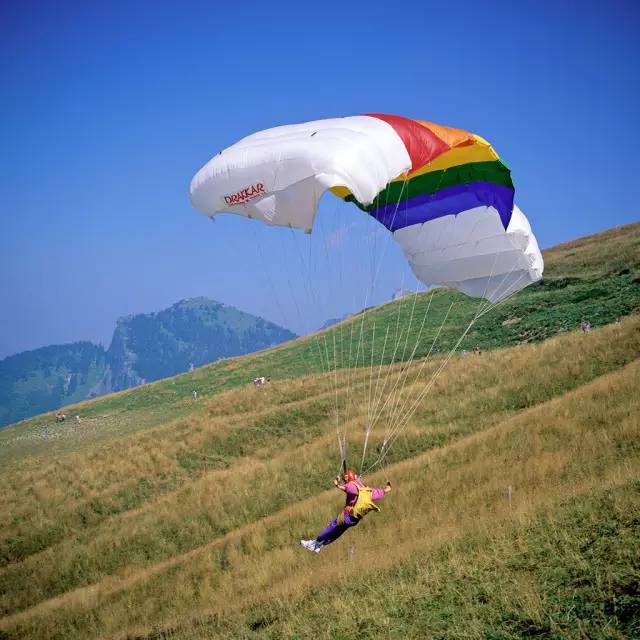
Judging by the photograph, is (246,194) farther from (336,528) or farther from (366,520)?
(366,520)

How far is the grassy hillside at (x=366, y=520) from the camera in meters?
7.27

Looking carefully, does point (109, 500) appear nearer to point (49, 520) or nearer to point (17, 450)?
point (49, 520)

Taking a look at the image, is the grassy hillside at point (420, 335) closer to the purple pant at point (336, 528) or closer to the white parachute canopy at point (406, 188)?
the white parachute canopy at point (406, 188)

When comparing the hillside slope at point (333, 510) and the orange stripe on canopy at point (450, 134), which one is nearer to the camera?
the hillside slope at point (333, 510)

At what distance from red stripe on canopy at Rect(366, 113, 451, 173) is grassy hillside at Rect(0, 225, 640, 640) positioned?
5319 mm

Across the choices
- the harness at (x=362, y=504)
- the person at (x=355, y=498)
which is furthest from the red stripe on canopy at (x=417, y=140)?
the harness at (x=362, y=504)

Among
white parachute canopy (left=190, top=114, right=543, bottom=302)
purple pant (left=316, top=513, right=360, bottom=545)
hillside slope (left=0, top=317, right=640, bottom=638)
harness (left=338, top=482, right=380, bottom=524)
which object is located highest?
white parachute canopy (left=190, top=114, right=543, bottom=302)

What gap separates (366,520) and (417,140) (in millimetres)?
9163

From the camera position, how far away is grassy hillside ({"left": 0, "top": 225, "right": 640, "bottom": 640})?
23.8 feet

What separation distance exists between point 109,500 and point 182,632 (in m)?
11.4

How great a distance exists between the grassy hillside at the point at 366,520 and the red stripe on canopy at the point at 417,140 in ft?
17.4

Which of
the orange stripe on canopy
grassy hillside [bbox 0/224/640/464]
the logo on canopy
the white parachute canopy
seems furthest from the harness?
grassy hillside [bbox 0/224/640/464]

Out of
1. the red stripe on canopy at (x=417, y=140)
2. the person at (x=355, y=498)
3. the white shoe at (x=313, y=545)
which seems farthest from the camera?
the red stripe on canopy at (x=417, y=140)

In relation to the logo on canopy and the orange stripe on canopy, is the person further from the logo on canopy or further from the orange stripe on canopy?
the orange stripe on canopy
